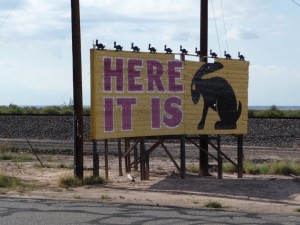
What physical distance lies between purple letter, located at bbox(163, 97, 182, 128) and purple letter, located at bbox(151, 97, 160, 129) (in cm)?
28

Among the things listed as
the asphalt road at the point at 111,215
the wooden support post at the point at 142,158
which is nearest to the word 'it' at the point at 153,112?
the wooden support post at the point at 142,158

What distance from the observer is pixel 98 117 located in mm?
19391

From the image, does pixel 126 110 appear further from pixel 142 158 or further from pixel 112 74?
pixel 142 158

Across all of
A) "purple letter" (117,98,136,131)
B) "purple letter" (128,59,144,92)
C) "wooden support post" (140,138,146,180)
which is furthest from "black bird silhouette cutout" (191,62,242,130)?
"purple letter" (117,98,136,131)

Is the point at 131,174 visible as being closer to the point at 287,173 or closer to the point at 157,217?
the point at 287,173

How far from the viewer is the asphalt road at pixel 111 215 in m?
12.7

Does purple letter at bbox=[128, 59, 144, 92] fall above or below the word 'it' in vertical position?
above

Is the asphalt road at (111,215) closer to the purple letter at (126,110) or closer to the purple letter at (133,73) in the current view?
the purple letter at (126,110)

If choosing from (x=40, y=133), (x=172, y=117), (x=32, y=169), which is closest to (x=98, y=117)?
(x=172, y=117)

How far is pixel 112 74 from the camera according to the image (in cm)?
1969

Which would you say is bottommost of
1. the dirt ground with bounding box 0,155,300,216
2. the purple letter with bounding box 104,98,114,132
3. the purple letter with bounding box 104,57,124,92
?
the dirt ground with bounding box 0,155,300,216

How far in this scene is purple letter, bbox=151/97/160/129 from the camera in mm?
20844

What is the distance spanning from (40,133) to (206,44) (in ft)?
103

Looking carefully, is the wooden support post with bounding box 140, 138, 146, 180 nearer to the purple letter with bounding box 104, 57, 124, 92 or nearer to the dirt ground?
the dirt ground
